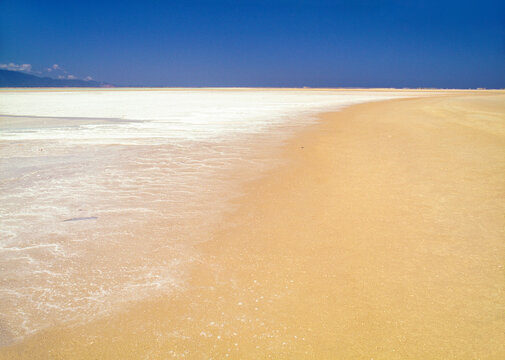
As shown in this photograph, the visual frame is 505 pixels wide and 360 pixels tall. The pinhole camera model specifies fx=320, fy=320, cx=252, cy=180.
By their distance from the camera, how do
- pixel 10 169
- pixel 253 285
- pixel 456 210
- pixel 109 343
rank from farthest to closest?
pixel 10 169
pixel 456 210
pixel 253 285
pixel 109 343

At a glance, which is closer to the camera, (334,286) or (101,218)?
(334,286)

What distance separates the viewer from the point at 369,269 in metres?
2.06

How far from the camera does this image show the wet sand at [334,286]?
1478 millimetres

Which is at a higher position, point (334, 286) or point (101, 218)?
point (101, 218)

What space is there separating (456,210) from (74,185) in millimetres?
4023

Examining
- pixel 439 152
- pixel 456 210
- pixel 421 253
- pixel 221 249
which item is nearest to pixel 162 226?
pixel 221 249

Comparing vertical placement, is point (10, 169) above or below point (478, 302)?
above

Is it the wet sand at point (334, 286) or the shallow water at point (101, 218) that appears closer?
the wet sand at point (334, 286)

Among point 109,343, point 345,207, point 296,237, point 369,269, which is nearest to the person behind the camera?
point 109,343

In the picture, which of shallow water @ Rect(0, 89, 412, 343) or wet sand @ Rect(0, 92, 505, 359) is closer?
wet sand @ Rect(0, 92, 505, 359)

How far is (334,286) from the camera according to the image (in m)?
1.89

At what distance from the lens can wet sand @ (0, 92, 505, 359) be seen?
1478 millimetres

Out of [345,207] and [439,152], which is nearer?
[345,207]

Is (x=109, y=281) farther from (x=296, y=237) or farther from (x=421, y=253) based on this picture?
(x=421, y=253)
